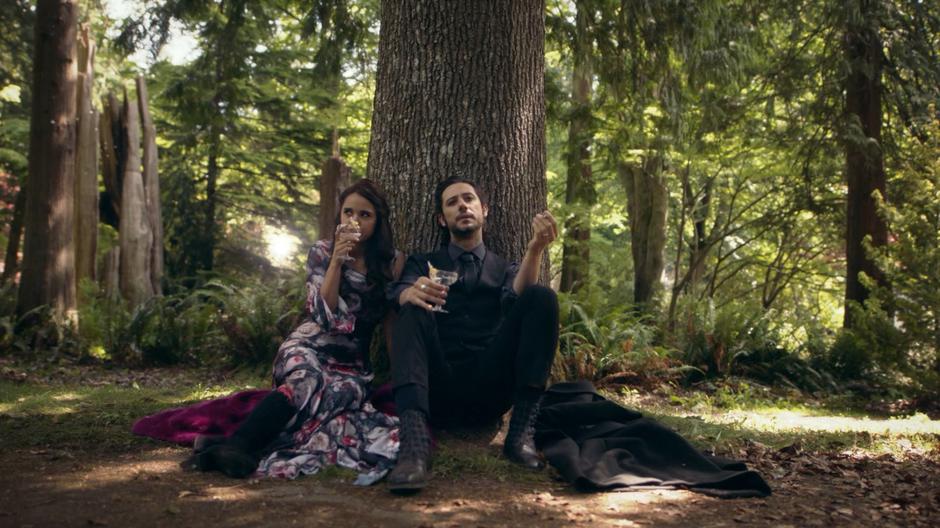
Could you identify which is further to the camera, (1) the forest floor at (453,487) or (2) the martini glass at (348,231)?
(2) the martini glass at (348,231)

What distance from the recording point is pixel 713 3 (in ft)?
23.2

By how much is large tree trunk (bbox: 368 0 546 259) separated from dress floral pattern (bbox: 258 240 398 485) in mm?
707

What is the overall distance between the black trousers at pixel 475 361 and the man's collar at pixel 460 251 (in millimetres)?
501

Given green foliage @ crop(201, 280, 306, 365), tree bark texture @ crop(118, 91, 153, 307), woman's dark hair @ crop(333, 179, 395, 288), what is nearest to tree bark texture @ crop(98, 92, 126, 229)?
tree bark texture @ crop(118, 91, 153, 307)

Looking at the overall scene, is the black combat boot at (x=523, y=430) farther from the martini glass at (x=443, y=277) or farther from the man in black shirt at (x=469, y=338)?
the martini glass at (x=443, y=277)

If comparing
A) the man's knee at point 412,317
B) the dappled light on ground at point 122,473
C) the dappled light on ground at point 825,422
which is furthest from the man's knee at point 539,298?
the dappled light on ground at point 825,422

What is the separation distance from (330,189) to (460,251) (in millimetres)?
4981

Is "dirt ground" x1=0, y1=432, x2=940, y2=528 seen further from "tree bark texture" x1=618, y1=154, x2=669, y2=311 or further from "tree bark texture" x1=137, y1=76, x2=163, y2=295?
"tree bark texture" x1=618, y1=154, x2=669, y2=311

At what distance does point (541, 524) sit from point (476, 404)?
1378 millimetres

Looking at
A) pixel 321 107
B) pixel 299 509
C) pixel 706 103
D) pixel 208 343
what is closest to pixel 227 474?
pixel 299 509

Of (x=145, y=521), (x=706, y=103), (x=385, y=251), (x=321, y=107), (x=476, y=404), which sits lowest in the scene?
(x=145, y=521)

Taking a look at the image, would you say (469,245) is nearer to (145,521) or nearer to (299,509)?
(299,509)

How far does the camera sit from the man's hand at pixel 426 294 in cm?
433

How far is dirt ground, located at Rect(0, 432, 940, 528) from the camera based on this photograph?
11.3 ft
